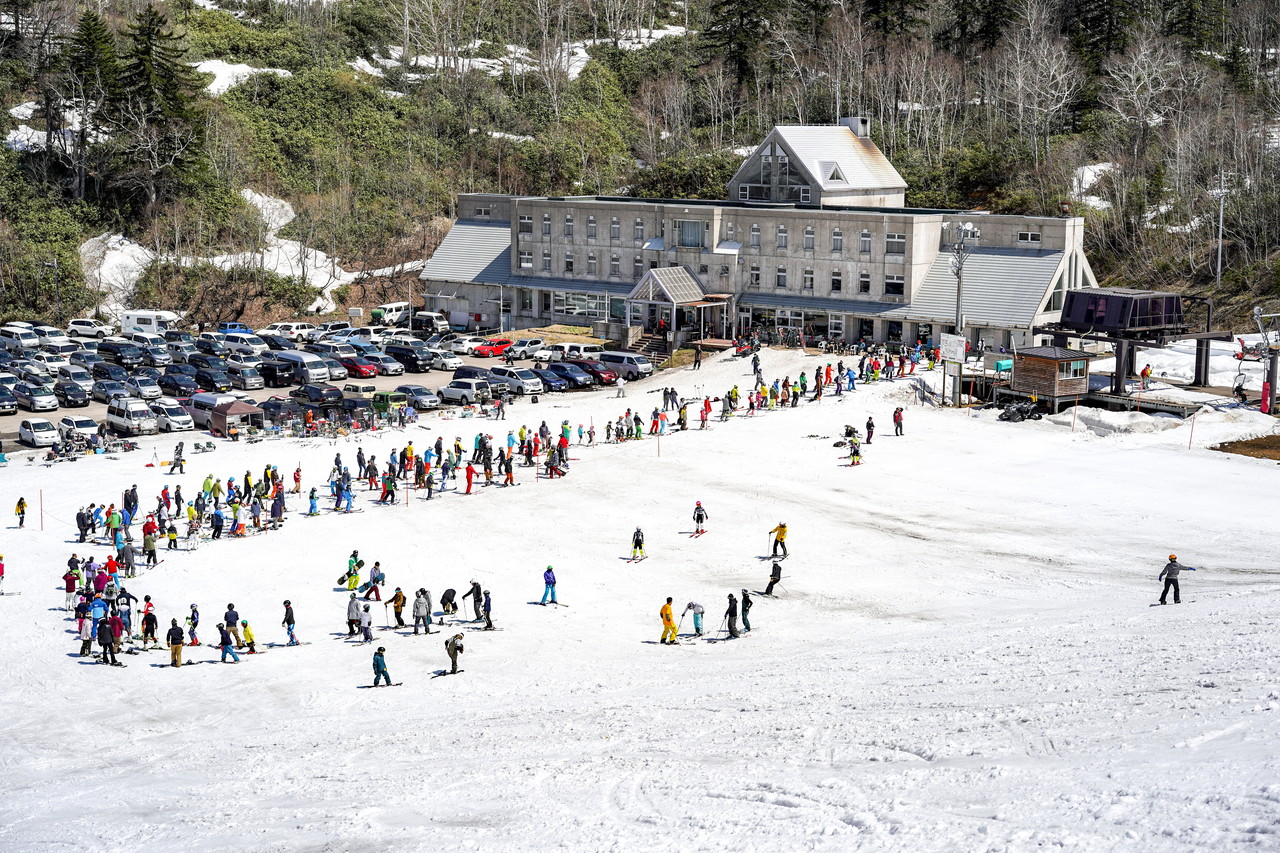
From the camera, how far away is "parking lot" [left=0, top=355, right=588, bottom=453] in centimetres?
5747

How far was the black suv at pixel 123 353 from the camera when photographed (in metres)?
71.4

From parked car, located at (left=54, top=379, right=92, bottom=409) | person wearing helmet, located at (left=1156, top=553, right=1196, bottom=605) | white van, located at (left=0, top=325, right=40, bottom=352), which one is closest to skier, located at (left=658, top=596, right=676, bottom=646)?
person wearing helmet, located at (left=1156, top=553, right=1196, bottom=605)

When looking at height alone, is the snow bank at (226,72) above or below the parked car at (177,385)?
above

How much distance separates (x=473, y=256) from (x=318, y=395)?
1084 inches

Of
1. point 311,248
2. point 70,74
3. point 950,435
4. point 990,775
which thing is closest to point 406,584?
point 990,775

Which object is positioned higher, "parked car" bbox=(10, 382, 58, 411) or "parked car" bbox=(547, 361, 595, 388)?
"parked car" bbox=(547, 361, 595, 388)

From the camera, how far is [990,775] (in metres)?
23.0

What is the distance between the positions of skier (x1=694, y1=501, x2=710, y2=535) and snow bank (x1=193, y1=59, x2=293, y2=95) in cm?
7442

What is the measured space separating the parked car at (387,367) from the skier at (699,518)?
30.0 meters

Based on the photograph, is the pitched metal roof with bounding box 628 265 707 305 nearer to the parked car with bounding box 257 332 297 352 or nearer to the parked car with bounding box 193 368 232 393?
the parked car with bounding box 257 332 297 352

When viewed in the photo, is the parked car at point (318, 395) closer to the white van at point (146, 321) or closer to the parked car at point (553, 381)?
the parked car at point (553, 381)

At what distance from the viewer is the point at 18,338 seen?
75250 mm

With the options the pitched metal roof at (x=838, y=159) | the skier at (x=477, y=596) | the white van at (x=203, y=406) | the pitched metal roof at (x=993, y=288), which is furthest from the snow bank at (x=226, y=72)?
the skier at (x=477, y=596)

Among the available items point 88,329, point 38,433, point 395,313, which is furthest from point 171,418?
point 395,313
